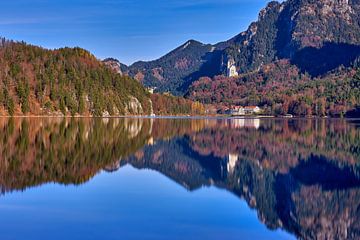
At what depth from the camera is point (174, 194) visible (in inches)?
851

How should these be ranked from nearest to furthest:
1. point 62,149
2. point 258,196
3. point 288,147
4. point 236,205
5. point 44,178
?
point 236,205, point 258,196, point 44,178, point 62,149, point 288,147

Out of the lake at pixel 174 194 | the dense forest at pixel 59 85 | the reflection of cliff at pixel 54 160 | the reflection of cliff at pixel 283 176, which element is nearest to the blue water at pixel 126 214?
the lake at pixel 174 194

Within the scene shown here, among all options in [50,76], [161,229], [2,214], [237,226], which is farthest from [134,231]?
[50,76]

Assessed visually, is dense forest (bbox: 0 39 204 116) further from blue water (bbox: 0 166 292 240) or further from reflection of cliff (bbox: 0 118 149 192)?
blue water (bbox: 0 166 292 240)

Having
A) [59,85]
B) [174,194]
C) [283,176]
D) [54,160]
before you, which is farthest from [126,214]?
[59,85]

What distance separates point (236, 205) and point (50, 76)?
147773mm

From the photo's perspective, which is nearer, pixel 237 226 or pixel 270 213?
pixel 237 226

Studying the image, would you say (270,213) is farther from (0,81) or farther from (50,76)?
(50,76)

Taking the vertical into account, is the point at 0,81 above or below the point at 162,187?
above

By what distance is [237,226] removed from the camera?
1614 centimetres

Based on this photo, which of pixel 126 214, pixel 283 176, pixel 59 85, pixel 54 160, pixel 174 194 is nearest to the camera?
pixel 126 214

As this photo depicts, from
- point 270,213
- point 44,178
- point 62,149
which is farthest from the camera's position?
point 62,149

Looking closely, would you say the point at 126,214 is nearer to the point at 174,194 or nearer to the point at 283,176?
the point at 174,194

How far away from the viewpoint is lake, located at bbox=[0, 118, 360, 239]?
51.0 feet
